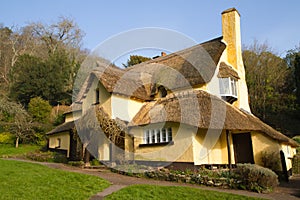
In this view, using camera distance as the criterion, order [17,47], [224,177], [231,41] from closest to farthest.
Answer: [224,177] < [231,41] < [17,47]

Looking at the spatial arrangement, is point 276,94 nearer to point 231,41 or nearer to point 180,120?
point 231,41

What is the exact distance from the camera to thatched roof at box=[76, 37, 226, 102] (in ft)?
61.9

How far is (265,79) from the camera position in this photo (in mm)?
35000

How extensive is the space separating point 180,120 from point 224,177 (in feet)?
13.7

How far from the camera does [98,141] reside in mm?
18656

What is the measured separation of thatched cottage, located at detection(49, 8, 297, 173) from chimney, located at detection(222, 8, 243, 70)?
0.08m

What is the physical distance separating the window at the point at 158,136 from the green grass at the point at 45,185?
18.8 feet

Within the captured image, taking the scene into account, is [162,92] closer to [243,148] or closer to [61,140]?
[243,148]

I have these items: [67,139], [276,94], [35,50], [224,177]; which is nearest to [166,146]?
[224,177]

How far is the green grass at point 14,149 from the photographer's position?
23266mm

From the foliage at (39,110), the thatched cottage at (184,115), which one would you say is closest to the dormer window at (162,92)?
the thatched cottage at (184,115)

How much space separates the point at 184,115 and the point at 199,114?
2.89ft

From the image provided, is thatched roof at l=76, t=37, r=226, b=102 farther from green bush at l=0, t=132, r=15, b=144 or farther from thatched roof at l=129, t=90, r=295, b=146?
→ green bush at l=0, t=132, r=15, b=144

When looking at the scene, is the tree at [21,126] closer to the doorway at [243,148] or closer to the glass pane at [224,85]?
the glass pane at [224,85]
